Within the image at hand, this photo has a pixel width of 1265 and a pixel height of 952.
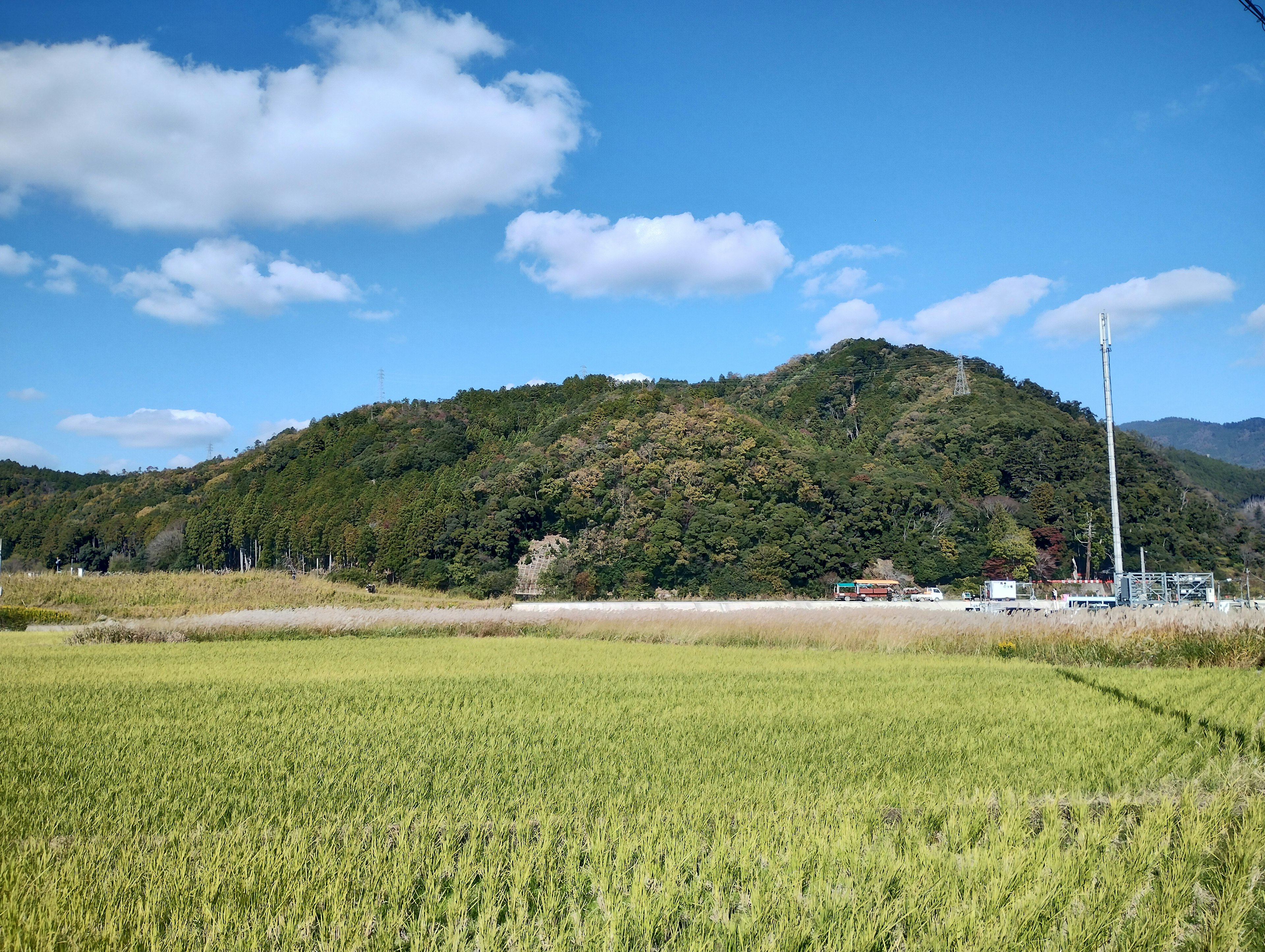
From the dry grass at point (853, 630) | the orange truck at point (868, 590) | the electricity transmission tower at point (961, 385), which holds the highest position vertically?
the electricity transmission tower at point (961, 385)

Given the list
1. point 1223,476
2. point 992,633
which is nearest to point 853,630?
point 992,633

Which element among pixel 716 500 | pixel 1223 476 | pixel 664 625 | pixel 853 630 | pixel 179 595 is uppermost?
pixel 1223 476

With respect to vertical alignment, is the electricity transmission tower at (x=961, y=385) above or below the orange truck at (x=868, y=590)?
above

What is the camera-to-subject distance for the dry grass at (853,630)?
573 inches

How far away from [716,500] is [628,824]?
45.1 metres

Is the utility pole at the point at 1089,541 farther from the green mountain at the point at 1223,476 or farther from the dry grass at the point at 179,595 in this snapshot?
the green mountain at the point at 1223,476

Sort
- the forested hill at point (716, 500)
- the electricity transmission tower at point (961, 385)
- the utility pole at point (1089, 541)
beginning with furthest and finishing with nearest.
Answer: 1. the electricity transmission tower at point (961, 385)
2. the utility pole at point (1089, 541)
3. the forested hill at point (716, 500)

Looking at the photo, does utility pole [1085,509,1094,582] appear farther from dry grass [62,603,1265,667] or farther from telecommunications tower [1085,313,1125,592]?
dry grass [62,603,1265,667]

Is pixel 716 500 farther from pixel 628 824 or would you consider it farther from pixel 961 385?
pixel 628 824

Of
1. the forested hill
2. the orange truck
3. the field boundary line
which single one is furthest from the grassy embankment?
the forested hill

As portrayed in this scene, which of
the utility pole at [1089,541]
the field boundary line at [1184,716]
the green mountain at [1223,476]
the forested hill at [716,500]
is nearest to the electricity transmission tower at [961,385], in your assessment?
the forested hill at [716,500]

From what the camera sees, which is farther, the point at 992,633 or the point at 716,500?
the point at 716,500

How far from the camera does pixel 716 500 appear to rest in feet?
161

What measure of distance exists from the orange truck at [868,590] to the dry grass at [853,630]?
1840 cm
